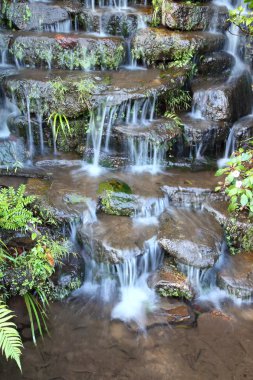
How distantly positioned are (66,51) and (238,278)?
589cm

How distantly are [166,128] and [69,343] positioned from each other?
4.33 meters

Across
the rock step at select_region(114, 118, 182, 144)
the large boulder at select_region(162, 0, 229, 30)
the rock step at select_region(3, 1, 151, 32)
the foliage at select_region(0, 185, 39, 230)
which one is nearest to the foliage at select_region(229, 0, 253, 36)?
the rock step at select_region(114, 118, 182, 144)

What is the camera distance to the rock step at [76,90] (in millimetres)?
7491

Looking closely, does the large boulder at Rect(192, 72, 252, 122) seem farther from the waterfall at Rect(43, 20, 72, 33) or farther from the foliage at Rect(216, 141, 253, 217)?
the waterfall at Rect(43, 20, 72, 33)

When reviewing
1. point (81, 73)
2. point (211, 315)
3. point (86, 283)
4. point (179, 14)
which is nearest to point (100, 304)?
point (86, 283)

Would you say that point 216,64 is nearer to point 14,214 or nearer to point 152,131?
point 152,131

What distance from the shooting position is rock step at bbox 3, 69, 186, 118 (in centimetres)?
749

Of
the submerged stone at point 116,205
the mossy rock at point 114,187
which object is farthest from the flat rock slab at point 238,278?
the mossy rock at point 114,187

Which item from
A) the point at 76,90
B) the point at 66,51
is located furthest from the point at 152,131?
the point at 66,51

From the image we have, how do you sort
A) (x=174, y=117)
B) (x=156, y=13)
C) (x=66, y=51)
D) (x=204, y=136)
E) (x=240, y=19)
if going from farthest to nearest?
(x=156, y=13) < (x=66, y=51) < (x=174, y=117) < (x=204, y=136) < (x=240, y=19)

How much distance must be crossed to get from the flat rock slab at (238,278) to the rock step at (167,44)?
481 cm

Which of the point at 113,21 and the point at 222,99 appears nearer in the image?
the point at 222,99

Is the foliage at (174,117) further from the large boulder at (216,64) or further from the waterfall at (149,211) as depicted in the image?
the waterfall at (149,211)

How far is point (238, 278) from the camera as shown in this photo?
220 inches
